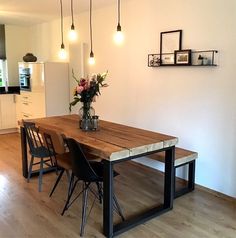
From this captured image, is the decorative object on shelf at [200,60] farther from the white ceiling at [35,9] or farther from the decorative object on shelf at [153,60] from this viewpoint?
the white ceiling at [35,9]

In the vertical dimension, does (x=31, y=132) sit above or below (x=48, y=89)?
below

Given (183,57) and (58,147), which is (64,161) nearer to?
(58,147)

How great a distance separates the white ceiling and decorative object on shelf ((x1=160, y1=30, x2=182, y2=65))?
3.67ft

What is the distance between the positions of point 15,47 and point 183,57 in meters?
4.67

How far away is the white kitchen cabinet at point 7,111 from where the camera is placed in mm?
6555

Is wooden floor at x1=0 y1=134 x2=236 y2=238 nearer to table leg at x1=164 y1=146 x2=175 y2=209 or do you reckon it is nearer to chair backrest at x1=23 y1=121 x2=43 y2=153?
table leg at x1=164 y1=146 x2=175 y2=209

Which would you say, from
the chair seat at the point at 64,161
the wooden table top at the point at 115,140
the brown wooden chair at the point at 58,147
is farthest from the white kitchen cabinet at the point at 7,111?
the chair seat at the point at 64,161

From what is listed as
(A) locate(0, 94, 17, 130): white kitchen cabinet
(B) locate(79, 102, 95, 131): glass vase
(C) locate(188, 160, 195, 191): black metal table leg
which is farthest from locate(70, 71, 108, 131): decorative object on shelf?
(A) locate(0, 94, 17, 130): white kitchen cabinet

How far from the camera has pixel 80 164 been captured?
274 cm

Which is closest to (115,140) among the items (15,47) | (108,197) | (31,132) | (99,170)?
(99,170)

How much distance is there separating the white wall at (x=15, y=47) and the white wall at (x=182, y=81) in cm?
272

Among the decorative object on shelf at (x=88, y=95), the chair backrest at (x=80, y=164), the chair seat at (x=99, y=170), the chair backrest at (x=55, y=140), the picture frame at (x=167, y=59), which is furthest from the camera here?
the picture frame at (x=167, y=59)

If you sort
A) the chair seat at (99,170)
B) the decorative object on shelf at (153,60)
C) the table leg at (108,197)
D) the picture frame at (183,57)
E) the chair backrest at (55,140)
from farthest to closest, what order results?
the decorative object on shelf at (153,60)
the picture frame at (183,57)
the chair backrest at (55,140)
the chair seat at (99,170)
the table leg at (108,197)

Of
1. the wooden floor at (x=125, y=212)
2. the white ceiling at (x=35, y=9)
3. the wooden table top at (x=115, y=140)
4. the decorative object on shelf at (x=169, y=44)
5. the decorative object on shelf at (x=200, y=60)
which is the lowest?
the wooden floor at (x=125, y=212)
